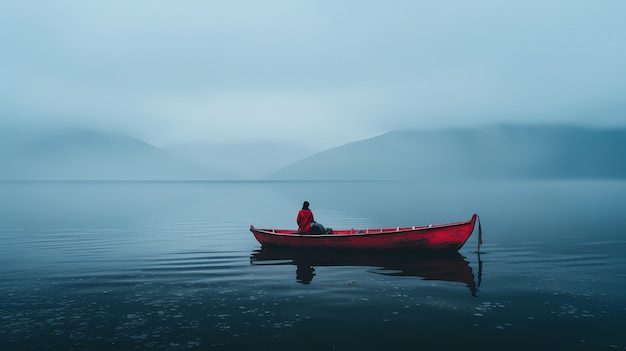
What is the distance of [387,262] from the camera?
934 inches

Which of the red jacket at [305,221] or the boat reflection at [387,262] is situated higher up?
the red jacket at [305,221]

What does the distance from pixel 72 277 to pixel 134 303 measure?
6428 mm

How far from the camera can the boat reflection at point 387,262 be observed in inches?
810

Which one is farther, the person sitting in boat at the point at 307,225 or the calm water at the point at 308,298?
the person sitting in boat at the point at 307,225

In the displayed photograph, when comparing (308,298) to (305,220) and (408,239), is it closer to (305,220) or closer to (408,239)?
(408,239)

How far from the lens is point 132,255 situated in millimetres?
27641

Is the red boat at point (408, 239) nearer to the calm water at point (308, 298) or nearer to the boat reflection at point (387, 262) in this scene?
the boat reflection at point (387, 262)

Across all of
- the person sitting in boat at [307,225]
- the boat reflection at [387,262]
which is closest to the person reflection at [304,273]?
the boat reflection at [387,262]

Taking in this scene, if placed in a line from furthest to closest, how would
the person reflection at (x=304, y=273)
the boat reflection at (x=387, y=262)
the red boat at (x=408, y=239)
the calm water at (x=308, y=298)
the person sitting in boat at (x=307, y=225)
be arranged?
the person sitting in boat at (x=307, y=225), the red boat at (x=408, y=239), the boat reflection at (x=387, y=262), the person reflection at (x=304, y=273), the calm water at (x=308, y=298)

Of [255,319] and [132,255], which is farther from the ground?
[132,255]

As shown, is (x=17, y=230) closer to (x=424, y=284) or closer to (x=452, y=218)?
(x=424, y=284)

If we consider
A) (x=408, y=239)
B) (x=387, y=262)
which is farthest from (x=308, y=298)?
(x=408, y=239)

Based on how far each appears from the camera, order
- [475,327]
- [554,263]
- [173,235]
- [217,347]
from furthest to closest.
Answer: [173,235]
[554,263]
[475,327]
[217,347]

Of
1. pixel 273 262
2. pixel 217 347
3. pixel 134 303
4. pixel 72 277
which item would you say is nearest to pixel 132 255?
pixel 72 277
